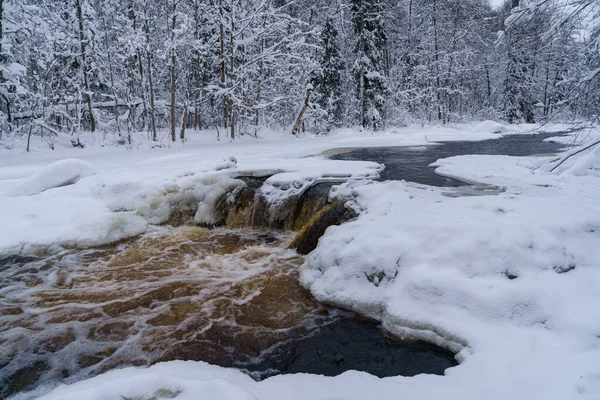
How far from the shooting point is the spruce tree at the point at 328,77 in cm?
2112

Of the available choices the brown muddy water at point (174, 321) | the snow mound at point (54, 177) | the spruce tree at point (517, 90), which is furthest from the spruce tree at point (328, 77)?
the brown muddy water at point (174, 321)

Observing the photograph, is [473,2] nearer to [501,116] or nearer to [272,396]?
[501,116]

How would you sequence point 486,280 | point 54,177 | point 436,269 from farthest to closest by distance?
point 54,177, point 436,269, point 486,280

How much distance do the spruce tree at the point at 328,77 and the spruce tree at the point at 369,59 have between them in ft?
4.21

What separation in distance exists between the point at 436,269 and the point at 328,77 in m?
19.7

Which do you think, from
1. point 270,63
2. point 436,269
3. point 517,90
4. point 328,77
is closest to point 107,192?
point 436,269

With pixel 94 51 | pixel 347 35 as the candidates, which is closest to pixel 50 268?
pixel 94 51

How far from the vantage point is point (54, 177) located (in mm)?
7684

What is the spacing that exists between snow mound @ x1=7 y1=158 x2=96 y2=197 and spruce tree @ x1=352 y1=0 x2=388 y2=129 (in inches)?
672

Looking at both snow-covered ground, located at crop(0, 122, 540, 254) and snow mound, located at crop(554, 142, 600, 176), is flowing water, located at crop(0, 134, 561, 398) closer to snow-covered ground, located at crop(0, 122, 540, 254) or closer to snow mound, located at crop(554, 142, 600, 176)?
snow-covered ground, located at crop(0, 122, 540, 254)

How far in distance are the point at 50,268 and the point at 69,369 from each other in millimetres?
2692

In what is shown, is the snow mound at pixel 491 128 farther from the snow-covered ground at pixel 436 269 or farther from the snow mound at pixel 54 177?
the snow mound at pixel 54 177

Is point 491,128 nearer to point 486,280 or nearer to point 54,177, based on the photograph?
point 486,280

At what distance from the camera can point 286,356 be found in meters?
3.35
